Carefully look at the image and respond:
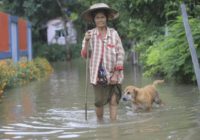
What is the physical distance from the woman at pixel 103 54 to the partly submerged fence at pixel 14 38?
1196cm

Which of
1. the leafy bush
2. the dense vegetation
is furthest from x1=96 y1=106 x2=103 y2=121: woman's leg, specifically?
the leafy bush

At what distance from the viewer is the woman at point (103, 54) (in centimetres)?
847

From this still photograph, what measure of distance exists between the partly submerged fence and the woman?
12.0 m

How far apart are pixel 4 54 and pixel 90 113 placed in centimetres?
1099

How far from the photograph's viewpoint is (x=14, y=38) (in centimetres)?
2292

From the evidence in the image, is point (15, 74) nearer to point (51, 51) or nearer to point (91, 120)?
point (91, 120)

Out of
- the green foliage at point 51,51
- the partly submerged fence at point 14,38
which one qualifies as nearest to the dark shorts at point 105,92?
the partly submerged fence at point 14,38

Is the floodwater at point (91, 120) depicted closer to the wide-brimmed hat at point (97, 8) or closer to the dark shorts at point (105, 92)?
the dark shorts at point (105, 92)

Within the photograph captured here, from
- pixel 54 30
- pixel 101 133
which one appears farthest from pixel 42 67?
pixel 54 30

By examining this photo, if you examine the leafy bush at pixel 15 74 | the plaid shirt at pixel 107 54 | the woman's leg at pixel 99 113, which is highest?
the plaid shirt at pixel 107 54

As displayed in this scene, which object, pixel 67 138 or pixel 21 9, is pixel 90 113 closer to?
pixel 67 138

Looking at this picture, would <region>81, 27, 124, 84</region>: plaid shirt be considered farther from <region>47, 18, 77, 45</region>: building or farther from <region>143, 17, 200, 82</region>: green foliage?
<region>47, 18, 77, 45</region>: building

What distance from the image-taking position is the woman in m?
8.47

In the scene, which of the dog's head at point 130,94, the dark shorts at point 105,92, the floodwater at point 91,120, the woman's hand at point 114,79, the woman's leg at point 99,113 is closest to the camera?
the floodwater at point 91,120
